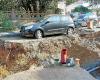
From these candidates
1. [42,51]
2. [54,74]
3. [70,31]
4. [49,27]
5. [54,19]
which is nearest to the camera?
[54,74]

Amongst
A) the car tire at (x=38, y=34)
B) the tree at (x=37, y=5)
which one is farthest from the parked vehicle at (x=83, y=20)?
the car tire at (x=38, y=34)

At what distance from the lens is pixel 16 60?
18.9 metres

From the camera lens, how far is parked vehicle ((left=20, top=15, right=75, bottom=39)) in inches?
1032

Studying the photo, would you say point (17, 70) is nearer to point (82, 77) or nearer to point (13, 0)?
point (82, 77)

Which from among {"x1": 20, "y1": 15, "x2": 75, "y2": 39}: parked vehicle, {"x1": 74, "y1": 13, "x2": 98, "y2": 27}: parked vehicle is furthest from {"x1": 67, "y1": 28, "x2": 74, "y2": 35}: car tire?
{"x1": 74, "y1": 13, "x2": 98, "y2": 27}: parked vehicle

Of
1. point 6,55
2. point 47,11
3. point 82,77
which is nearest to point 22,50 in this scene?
point 6,55

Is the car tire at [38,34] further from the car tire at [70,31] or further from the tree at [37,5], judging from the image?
the tree at [37,5]

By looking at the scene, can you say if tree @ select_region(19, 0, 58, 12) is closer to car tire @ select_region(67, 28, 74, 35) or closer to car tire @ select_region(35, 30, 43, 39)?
car tire @ select_region(67, 28, 74, 35)

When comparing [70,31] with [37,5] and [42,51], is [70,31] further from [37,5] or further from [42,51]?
[37,5]

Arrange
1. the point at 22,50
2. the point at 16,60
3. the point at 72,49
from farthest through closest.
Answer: the point at 72,49
the point at 22,50
the point at 16,60

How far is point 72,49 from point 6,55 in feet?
25.0

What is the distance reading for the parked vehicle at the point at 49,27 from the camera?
26203 millimetres

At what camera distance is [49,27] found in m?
26.9

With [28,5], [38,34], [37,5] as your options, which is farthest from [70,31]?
[28,5]
